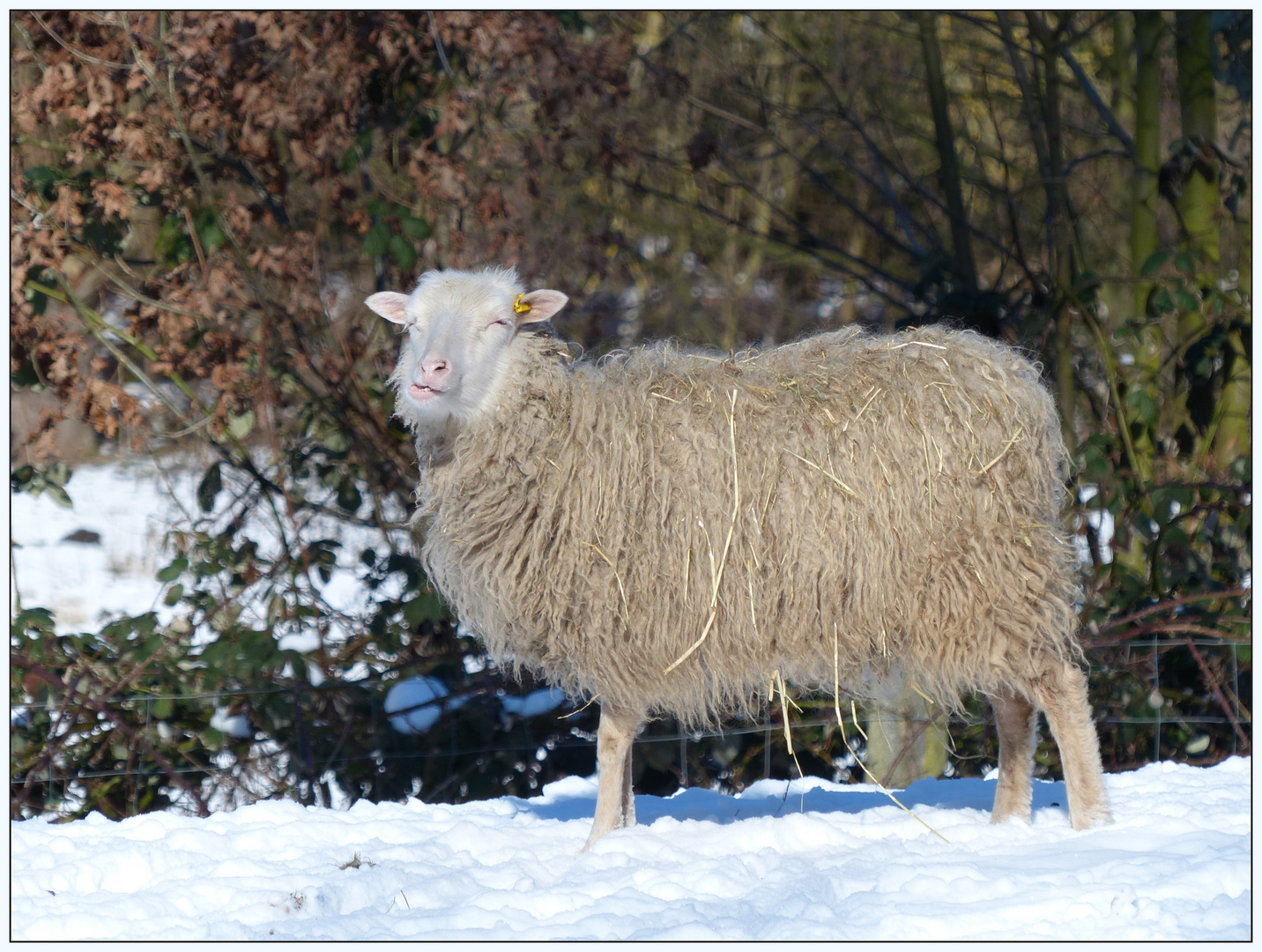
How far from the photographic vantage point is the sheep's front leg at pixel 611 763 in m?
3.59

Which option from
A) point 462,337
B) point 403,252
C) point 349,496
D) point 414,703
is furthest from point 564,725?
point 462,337

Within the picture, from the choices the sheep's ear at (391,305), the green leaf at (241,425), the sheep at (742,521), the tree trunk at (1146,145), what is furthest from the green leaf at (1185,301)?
the green leaf at (241,425)

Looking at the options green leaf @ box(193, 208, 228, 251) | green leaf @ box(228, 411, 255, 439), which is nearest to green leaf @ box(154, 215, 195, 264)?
green leaf @ box(193, 208, 228, 251)

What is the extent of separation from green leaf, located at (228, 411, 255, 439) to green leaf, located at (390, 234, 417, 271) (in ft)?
3.61

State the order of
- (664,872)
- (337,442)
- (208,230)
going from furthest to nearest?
1. (337,442)
2. (208,230)
3. (664,872)

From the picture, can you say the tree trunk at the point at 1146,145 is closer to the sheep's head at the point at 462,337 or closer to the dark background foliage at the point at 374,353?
the dark background foliage at the point at 374,353

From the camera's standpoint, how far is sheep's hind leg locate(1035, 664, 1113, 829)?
3.56m

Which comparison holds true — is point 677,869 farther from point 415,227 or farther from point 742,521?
point 415,227

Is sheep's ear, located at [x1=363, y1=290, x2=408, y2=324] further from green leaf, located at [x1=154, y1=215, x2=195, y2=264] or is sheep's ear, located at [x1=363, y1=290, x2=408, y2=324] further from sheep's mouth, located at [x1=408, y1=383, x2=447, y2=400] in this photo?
green leaf, located at [x1=154, y1=215, x2=195, y2=264]

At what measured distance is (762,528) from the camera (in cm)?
347

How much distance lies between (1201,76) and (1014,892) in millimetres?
4532

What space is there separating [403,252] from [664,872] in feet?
9.45

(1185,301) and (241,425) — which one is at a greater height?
(1185,301)

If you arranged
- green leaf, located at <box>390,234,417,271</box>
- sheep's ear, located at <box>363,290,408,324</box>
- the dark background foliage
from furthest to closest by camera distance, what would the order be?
1. the dark background foliage
2. green leaf, located at <box>390,234,417,271</box>
3. sheep's ear, located at <box>363,290,408,324</box>
